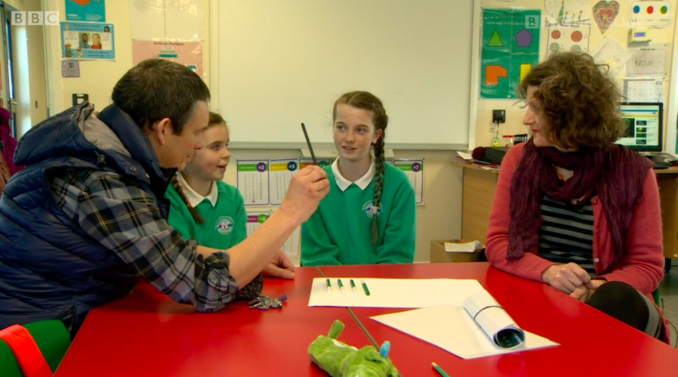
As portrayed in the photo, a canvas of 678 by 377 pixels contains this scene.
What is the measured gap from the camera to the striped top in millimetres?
1385

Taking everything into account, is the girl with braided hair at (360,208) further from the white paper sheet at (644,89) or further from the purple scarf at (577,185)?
the white paper sheet at (644,89)

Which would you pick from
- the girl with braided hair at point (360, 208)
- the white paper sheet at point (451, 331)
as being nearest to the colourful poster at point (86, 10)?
the girl with braided hair at point (360, 208)

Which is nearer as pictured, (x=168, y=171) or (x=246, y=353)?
(x=246, y=353)

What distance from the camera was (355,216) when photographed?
188 cm

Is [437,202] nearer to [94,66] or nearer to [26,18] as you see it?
[94,66]

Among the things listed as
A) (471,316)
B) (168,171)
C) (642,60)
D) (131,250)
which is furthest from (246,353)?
(642,60)

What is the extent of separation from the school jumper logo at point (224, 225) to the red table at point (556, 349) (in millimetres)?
881

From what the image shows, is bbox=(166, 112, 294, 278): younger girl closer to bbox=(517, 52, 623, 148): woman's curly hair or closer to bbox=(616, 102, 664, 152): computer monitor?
bbox=(517, 52, 623, 148): woman's curly hair

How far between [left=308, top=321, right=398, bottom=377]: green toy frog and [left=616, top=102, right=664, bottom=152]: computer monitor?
3.40 meters

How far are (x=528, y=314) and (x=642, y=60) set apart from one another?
3.47 m

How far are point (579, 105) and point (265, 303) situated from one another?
0.98m

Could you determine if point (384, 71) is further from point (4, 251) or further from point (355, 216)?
point (4, 251)

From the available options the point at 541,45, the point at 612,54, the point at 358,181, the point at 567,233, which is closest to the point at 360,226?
the point at 358,181

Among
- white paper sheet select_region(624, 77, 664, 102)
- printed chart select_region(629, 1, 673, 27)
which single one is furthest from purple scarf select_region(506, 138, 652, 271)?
printed chart select_region(629, 1, 673, 27)
